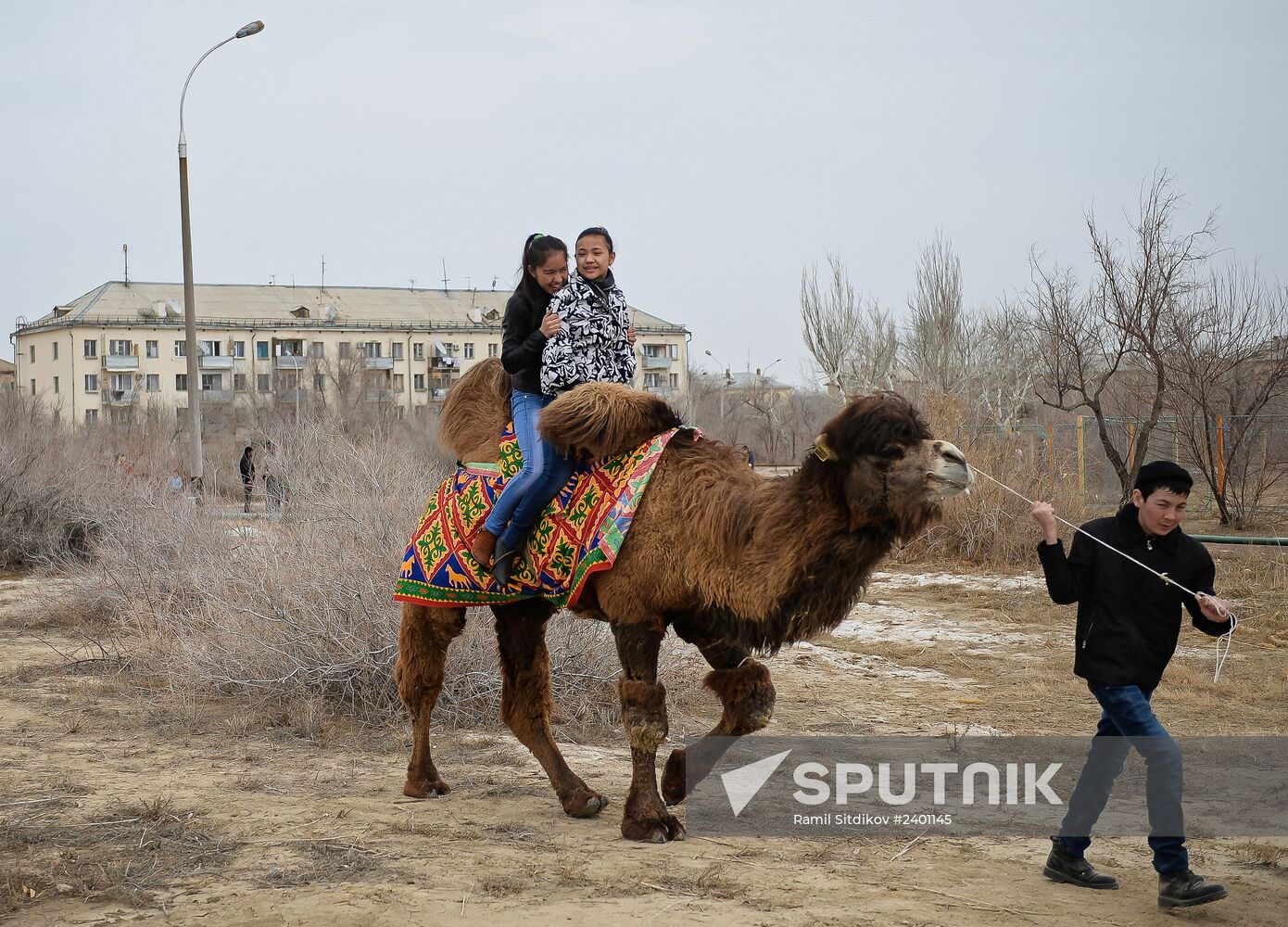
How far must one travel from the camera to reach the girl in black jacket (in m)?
5.60

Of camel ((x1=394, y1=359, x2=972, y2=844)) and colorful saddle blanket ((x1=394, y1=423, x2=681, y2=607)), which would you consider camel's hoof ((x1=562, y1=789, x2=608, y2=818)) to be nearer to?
camel ((x1=394, y1=359, x2=972, y2=844))

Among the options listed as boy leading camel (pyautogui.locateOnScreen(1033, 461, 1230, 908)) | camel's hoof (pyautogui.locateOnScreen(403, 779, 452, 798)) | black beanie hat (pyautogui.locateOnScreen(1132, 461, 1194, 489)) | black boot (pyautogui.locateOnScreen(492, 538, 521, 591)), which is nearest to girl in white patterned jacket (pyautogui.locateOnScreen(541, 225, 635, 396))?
black boot (pyautogui.locateOnScreen(492, 538, 521, 591))

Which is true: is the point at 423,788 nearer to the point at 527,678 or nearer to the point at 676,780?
the point at 527,678

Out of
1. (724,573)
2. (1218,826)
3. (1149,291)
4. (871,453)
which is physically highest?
(1149,291)

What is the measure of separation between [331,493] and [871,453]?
19.5 ft

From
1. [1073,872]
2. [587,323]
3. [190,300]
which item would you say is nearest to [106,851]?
[587,323]

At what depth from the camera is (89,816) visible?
5.55 m

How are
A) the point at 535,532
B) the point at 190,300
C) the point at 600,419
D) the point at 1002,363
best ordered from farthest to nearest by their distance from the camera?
1. the point at 1002,363
2. the point at 190,300
3. the point at 535,532
4. the point at 600,419

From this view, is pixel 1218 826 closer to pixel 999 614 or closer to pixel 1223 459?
pixel 999 614

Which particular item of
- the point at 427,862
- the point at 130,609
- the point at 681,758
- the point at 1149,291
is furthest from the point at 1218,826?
the point at 1149,291

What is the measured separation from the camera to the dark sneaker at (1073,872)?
185 inches

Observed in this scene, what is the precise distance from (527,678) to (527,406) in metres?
1.36

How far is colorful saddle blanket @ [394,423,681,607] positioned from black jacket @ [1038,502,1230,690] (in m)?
1.73

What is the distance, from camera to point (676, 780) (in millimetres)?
5520
